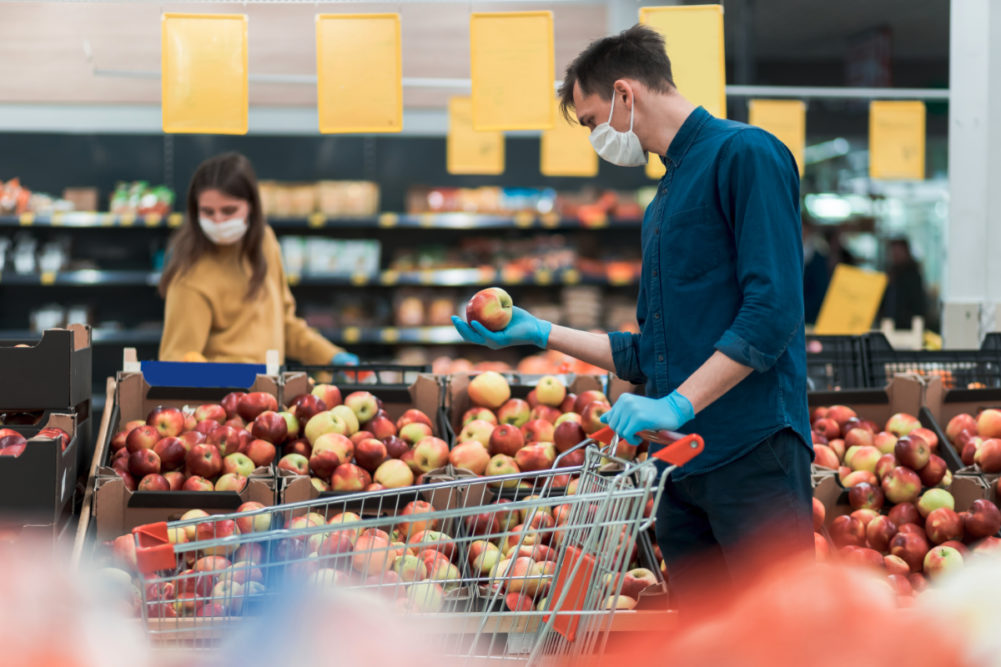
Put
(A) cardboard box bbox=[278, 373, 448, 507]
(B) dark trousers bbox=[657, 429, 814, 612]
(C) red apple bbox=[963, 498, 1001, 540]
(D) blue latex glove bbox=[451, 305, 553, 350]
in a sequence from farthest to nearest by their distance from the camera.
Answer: (A) cardboard box bbox=[278, 373, 448, 507], (C) red apple bbox=[963, 498, 1001, 540], (D) blue latex glove bbox=[451, 305, 553, 350], (B) dark trousers bbox=[657, 429, 814, 612]

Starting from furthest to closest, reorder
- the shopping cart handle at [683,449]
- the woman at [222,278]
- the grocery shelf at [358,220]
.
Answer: the grocery shelf at [358,220] → the woman at [222,278] → the shopping cart handle at [683,449]

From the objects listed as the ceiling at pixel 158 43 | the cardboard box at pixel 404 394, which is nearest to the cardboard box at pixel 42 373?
the cardboard box at pixel 404 394

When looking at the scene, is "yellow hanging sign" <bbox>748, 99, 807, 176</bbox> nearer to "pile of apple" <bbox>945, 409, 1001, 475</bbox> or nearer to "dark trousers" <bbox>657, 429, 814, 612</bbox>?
"pile of apple" <bbox>945, 409, 1001, 475</bbox>

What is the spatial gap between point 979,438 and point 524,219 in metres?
4.45

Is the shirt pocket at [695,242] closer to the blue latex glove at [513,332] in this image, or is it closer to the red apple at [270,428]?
the blue latex glove at [513,332]

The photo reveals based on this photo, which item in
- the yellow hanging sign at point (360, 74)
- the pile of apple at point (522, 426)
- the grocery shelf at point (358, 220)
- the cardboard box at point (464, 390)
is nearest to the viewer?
the pile of apple at point (522, 426)

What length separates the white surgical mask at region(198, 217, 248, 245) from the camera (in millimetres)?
3621

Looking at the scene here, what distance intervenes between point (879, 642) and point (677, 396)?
3.57 feet

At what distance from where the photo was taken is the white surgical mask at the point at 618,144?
195 centimetres

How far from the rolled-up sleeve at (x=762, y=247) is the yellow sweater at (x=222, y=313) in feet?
7.73

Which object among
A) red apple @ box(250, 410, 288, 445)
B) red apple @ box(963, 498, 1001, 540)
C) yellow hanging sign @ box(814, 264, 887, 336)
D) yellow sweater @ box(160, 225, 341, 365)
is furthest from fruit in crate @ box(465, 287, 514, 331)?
yellow hanging sign @ box(814, 264, 887, 336)

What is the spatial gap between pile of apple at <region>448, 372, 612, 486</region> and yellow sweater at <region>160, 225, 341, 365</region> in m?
1.09

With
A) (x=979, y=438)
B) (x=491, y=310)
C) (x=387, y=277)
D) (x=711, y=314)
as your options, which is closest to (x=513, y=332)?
(x=491, y=310)

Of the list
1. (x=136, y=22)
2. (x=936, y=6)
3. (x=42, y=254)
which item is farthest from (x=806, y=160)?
(x=42, y=254)
